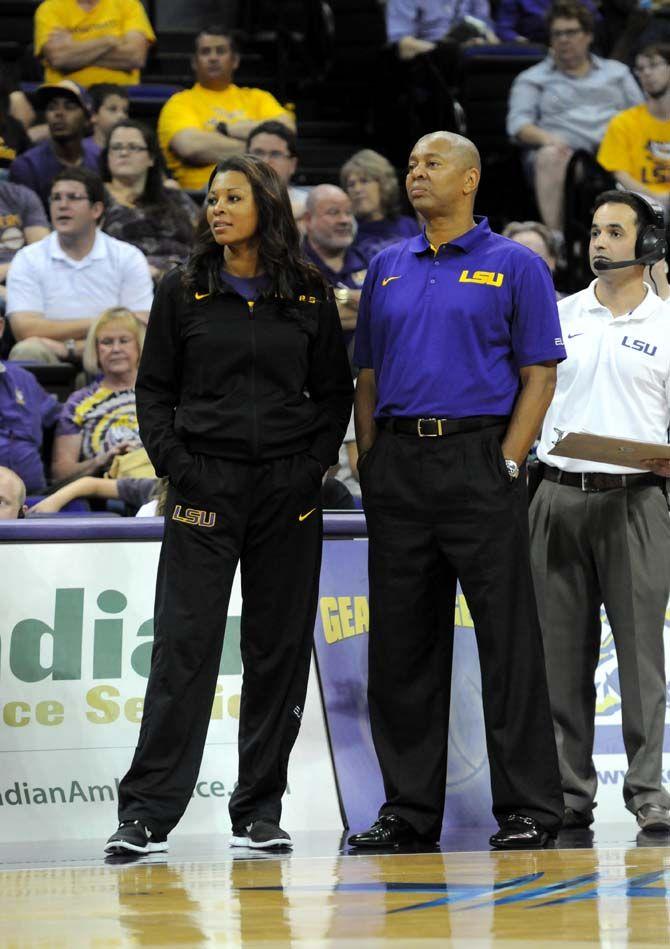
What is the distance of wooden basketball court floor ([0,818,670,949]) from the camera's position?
3289 mm

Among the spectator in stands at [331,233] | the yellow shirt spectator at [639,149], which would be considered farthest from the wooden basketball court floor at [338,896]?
the yellow shirt spectator at [639,149]

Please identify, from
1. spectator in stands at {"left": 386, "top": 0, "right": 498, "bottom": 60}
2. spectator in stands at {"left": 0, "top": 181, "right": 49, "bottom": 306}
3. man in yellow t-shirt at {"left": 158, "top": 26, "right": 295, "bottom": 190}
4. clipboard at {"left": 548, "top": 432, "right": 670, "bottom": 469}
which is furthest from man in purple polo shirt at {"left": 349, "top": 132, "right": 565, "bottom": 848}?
spectator in stands at {"left": 386, "top": 0, "right": 498, "bottom": 60}

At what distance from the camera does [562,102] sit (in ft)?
36.4

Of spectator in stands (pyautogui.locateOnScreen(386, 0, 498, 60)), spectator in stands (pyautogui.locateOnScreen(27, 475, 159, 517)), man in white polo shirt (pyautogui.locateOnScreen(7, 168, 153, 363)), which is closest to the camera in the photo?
spectator in stands (pyautogui.locateOnScreen(27, 475, 159, 517))

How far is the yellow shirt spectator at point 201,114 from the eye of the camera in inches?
410

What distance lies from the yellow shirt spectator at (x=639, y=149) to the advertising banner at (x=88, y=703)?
644cm

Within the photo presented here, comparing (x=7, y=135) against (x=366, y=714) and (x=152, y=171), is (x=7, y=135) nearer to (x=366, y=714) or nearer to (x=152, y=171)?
(x=152, y=171)

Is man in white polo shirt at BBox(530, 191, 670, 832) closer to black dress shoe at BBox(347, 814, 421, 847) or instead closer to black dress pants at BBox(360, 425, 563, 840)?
black dress pants at BBox(360, 425, 563, 840)

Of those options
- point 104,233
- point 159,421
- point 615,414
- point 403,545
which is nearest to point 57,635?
point 159,421

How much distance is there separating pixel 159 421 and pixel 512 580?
1.10 meters

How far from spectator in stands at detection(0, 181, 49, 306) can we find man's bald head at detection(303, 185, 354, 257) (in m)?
1.62

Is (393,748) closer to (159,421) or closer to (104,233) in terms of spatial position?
(159,421)

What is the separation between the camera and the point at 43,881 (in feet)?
13.3

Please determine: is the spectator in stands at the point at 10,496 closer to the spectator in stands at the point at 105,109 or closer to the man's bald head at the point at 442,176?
the man's bald head at the point at 442,176
